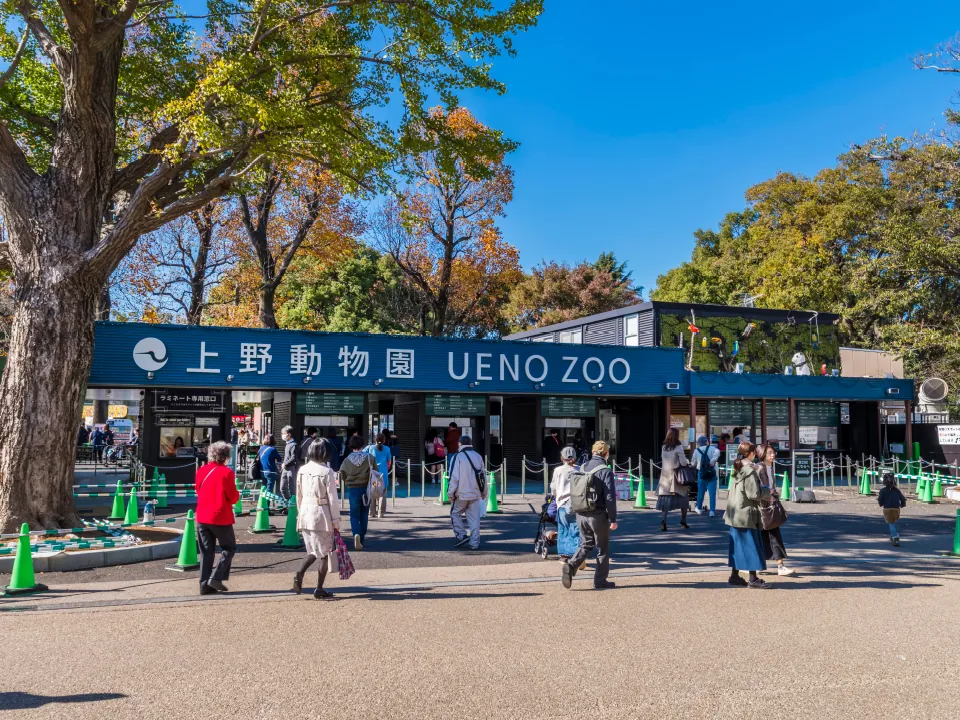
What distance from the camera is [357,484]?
10875 mm

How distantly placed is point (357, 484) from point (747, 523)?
17.0ft

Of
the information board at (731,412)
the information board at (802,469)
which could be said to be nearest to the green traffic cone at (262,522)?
the information board at (802,469)

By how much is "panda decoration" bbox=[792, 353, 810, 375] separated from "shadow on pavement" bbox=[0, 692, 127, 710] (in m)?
26.3

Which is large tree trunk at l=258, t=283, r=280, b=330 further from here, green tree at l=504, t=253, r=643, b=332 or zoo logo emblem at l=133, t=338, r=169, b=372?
green tree at l=504, t=253, r=643, b=332

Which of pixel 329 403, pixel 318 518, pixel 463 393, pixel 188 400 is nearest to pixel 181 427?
pixel 188 400

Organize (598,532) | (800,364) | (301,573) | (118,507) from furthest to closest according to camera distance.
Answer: (800,364) → (118,507) → (598,532) → (301,573)

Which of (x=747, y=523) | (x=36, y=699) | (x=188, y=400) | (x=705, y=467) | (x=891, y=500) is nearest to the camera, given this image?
(x=36, y=699)

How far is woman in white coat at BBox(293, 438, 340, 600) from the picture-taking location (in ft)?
26.7

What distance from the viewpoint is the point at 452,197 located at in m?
30.6

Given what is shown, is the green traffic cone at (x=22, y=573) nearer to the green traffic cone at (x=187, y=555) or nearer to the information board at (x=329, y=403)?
the green traffic cone at (x=187, y=555)

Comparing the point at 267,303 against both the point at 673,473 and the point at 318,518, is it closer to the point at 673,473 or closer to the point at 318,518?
the point at 673,473

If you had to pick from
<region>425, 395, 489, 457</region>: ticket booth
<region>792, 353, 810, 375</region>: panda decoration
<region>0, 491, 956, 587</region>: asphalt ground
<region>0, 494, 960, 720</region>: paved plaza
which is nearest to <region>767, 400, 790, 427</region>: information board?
<region>792, 353, 810, 375</region>: panda decoration

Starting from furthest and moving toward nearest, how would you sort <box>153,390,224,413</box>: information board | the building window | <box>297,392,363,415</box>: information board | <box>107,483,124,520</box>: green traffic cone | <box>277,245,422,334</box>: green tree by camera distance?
<box>277,245,422,334</box>: green tree
the building window
<box>297,392,363,415</box>: information board
<box>153,390,224,413</box>: information board
<box>107,483,124,520</box>: green traffic cone

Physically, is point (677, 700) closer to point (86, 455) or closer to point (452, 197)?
point (452, 197)
